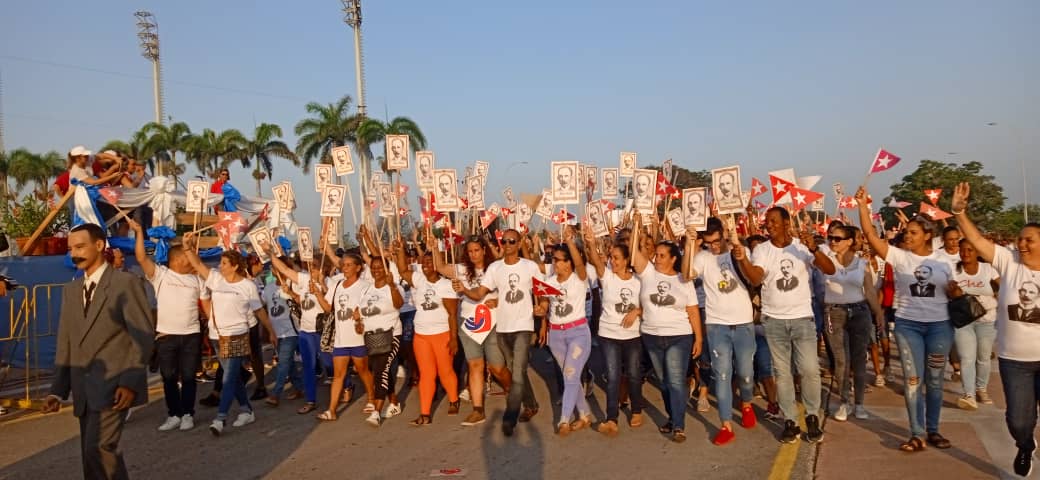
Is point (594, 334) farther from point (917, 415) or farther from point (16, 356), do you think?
point (16, 356)

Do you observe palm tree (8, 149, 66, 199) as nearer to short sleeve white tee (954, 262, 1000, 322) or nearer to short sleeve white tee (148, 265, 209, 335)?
short sleeve white tee (148, 265, 209, 335)

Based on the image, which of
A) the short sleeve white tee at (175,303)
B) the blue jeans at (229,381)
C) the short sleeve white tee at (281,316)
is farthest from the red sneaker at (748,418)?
the short sleeve white tee at (175,303)

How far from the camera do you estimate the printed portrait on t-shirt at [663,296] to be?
23.8ft

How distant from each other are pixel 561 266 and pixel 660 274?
3.13ft

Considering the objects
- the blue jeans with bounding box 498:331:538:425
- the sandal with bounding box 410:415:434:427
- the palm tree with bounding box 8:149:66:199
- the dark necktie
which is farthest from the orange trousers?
the palm tree with bounding box 8:149:66:199

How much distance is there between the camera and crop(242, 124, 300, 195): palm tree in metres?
43.6

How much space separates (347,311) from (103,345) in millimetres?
3560

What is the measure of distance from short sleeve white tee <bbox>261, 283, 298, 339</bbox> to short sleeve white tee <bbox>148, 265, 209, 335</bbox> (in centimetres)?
143

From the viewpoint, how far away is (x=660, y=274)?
7.39 meters

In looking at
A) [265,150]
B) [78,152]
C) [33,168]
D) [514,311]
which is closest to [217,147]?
[265,150]

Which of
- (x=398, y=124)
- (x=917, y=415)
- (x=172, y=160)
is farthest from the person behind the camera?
(x=172, y=160)

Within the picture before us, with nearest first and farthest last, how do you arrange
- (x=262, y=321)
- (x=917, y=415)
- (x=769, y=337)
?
(x=917, y=415) → (x=769, y=337) → (x=262, y=321)

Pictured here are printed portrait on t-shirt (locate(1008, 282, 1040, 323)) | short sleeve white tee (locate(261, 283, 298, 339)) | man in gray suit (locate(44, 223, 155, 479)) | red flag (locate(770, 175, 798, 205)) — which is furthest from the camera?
short sleeve white tee (locate(261, 283, 298, 339))

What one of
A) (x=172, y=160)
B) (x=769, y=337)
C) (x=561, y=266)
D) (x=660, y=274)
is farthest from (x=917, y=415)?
(x=172, y=160)
